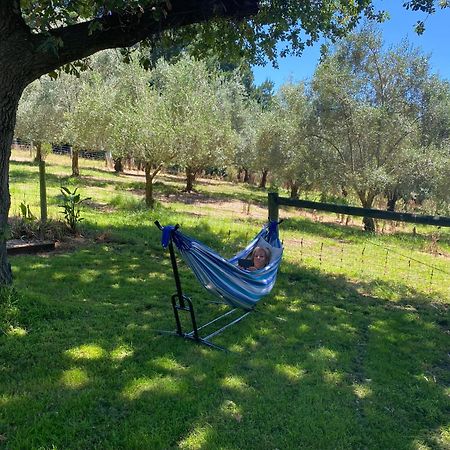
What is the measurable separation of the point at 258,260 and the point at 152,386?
2916mm

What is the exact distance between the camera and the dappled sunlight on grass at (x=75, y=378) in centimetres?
324

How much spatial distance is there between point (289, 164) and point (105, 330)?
16378 mm

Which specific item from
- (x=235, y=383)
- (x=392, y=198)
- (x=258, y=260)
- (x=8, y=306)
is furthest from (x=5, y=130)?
(x=392, y=198)

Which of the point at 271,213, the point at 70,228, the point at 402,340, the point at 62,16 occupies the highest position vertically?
the point at 62,16

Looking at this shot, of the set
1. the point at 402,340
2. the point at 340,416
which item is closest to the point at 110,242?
the point at 402,340

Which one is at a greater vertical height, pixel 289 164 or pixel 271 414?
pixel 289 164

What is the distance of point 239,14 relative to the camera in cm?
499

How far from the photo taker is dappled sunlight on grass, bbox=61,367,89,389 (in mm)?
3236

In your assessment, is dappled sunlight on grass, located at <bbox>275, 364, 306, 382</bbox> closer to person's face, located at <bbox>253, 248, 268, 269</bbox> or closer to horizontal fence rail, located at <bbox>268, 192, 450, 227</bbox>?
person's face, located at <bbox>253, 248, 268, 269</bbox>

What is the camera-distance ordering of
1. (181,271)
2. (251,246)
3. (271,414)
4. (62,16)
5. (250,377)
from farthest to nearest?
(181,271) → (251,246) → (62,16) → (250,377) → (271,414)

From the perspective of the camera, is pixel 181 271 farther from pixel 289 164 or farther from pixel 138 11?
pixel 289 164

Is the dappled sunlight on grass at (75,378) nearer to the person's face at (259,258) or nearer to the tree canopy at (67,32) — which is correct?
the tree canopy at (67,32)

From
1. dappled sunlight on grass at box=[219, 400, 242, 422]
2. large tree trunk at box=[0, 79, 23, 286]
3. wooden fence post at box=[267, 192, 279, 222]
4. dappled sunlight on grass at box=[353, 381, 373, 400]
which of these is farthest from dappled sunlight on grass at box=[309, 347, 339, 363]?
wooden fence post at box=[267, 192, 279, 222]

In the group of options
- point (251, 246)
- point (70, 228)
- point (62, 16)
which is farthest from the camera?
point (70, 228)
